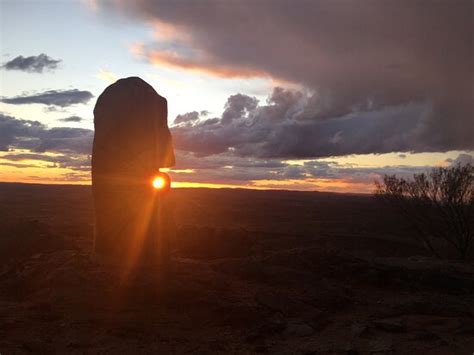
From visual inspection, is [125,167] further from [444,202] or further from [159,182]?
[444,202]

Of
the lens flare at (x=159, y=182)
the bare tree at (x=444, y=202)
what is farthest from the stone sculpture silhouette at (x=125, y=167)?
the bare tree at (x=444, y=202)

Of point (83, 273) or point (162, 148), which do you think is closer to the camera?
point (83, 273)

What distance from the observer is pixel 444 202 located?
87.5 feet

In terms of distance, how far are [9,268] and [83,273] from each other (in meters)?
3.78

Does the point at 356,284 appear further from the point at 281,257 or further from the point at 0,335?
the point at 0,335

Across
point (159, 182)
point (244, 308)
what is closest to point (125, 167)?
point (159, 182)

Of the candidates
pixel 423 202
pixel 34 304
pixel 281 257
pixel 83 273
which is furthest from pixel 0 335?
pixel 423 202

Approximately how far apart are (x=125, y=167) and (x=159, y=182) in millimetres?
1010

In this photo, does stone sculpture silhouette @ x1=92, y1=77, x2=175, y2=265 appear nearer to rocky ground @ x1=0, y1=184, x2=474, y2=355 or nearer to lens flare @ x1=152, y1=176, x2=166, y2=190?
lens flare @ x1=152, y1=176, x2=166, y2=190

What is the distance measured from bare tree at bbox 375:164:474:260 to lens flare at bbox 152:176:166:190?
18.8 meters

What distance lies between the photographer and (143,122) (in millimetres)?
12336

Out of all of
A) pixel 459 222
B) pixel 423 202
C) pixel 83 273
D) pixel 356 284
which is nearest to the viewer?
pixel 83 273

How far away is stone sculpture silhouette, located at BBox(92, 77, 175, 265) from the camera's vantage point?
40.1ft

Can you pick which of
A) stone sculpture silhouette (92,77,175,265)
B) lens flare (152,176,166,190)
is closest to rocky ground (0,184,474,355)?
stone sculpture silhouette (92,77,175,265)
